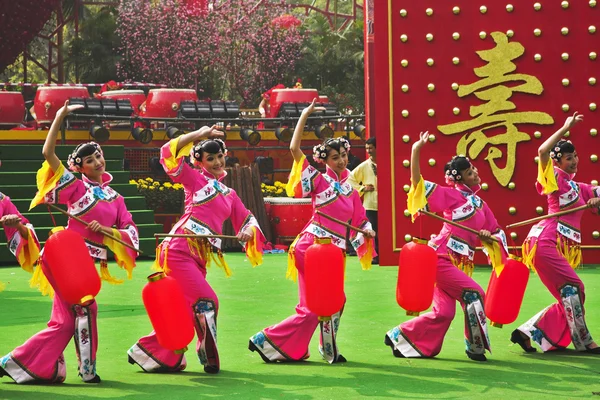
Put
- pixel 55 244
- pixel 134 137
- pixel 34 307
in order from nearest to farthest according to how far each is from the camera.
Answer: pixel 55 244, pixel 34 307, pixel 134 137

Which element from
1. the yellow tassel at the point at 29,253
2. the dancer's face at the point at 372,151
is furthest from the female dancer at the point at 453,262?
the dancer's face at the point at 372,151

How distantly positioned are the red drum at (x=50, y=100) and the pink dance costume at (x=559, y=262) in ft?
35.8

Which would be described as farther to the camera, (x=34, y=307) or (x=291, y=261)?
(x=34, y=307)

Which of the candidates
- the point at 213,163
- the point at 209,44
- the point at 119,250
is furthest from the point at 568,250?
the point at 209,44

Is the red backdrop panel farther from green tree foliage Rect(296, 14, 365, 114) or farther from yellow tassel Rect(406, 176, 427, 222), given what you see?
green tree foliage Rect(296, 14, 365, 114)

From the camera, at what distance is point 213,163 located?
6051 millimetres

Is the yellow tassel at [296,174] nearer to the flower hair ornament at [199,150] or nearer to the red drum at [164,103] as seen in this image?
the flower hair ornament at [199,150]

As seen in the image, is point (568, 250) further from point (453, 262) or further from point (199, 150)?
point (199, 150)

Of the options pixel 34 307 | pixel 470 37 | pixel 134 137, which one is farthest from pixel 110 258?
pixel 470 37

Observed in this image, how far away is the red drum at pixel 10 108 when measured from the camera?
53.8 ft

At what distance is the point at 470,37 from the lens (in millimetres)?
10141

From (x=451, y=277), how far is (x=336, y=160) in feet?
3.04

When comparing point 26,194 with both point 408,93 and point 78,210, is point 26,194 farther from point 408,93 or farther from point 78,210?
point 78,210

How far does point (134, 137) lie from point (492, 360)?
9.64 m
